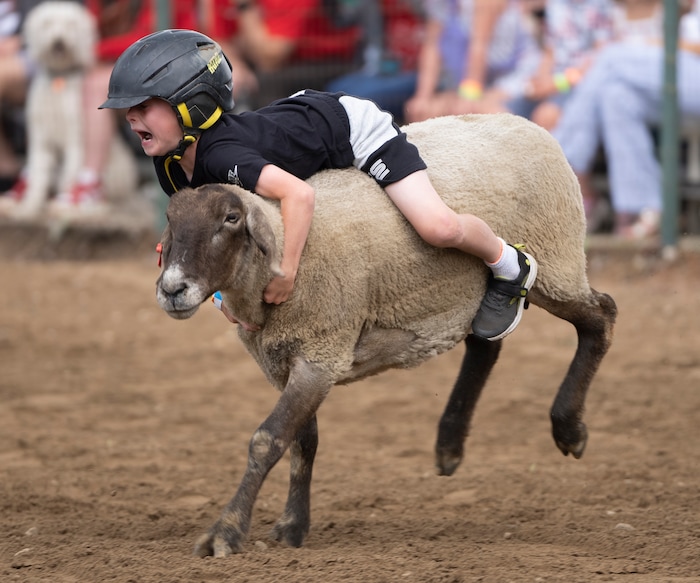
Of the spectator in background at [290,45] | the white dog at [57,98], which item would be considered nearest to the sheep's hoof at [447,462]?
the spectator in background at [290,45]

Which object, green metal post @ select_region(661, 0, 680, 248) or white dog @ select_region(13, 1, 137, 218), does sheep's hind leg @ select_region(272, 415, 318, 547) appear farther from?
white dog @ select_region(13, 1, 137, 218)

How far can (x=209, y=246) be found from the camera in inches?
153

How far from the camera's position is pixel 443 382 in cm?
746

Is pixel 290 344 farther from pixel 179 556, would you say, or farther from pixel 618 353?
pixel 618 353

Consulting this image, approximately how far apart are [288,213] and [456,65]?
6763 mm

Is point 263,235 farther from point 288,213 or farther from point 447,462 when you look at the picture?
point 447,462

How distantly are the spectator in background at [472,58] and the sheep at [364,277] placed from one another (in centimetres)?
525

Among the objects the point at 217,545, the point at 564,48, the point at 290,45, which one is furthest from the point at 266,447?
the point at 290,45

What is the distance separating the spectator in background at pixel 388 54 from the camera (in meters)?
10.8

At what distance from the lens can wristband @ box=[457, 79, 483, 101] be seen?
33.8 feet

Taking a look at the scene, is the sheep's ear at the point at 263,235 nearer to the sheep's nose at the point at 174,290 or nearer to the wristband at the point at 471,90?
the sheep's nose at the point at 174,290

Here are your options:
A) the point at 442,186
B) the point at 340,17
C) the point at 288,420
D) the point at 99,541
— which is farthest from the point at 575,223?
the point at 340,17

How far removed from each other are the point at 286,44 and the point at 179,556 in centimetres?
806

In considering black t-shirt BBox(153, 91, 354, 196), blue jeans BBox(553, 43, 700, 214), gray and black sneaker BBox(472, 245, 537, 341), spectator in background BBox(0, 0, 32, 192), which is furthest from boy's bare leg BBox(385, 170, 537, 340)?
spectator in background BBox(0, 0, 32, 192)
